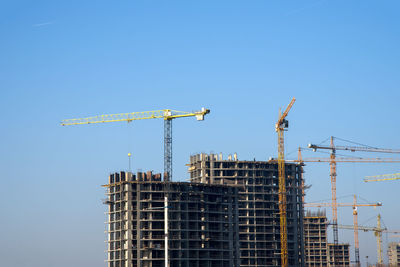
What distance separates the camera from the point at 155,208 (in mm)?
199375

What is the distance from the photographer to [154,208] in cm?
19988

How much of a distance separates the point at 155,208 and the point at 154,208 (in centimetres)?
58
